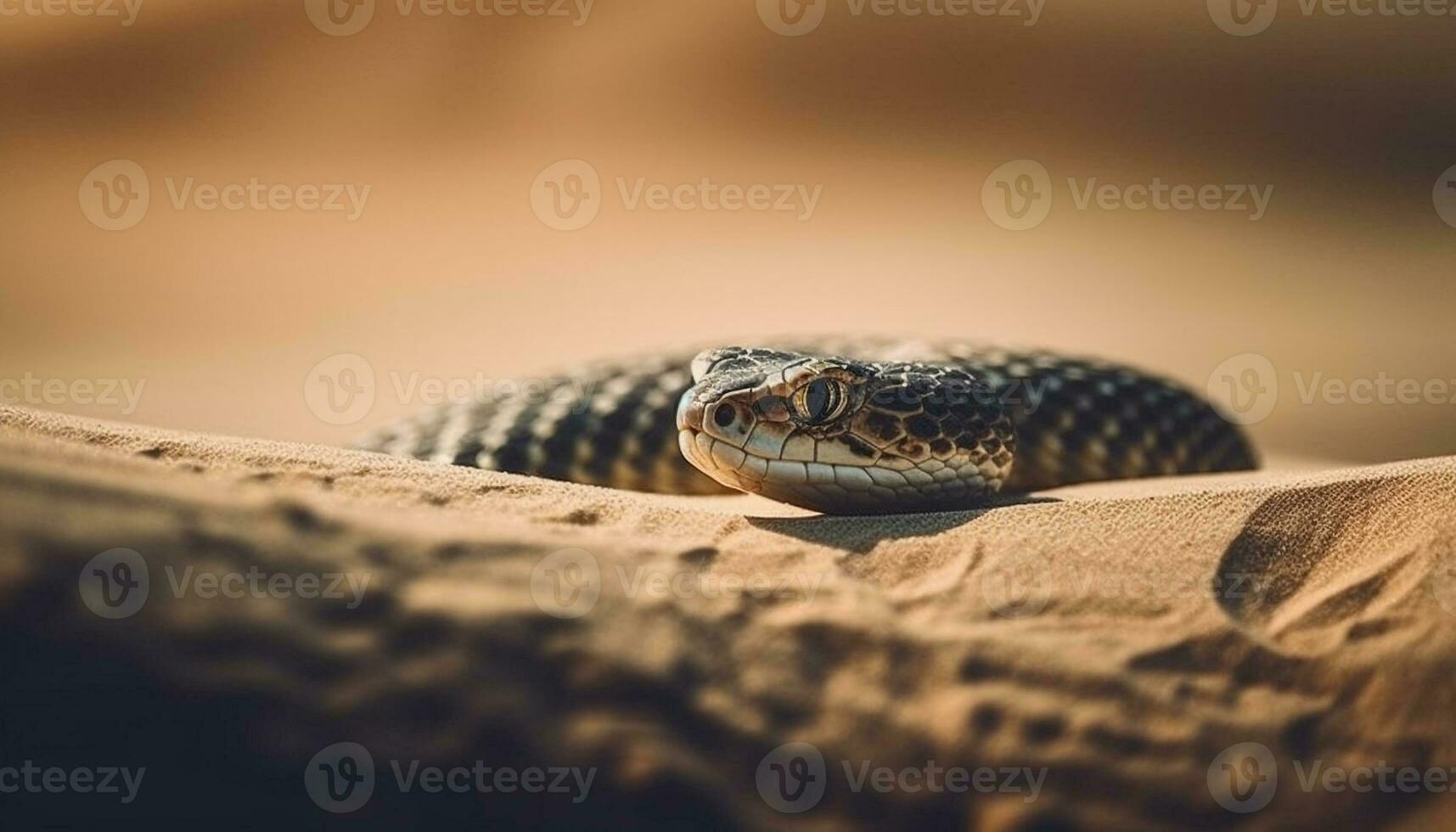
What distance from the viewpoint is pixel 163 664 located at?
1.87 meters

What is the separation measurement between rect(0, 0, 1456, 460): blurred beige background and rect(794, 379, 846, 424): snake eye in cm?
879

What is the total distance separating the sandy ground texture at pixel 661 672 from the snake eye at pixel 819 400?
2.83 ft

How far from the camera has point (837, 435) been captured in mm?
3551

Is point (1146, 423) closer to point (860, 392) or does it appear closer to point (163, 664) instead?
point (860, 392)

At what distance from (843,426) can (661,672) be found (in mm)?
1606

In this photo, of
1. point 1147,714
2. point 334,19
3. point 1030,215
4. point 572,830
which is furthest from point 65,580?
point 334,19

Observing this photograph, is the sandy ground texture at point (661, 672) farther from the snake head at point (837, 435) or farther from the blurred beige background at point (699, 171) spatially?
the blurred beige background at point (699, 171)

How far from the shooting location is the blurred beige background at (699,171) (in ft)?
45.3

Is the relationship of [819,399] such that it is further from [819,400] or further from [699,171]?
[699,171]

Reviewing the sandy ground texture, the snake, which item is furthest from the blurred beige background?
the sandy ground texture

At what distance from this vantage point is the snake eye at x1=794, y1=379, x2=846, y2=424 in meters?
3.56

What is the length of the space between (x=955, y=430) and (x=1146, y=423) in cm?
227

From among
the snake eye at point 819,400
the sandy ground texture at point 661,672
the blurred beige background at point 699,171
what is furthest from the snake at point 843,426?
the blurred beige background at point 699,171

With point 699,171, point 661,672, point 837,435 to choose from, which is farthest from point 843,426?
point 699,171
